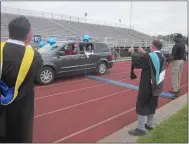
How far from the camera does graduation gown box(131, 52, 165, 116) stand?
4.80m

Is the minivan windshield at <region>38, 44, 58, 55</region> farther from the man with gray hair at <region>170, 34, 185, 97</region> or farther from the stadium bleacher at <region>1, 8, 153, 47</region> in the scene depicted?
the stadium bleacher at <region>1, 8, 153, 47</region>

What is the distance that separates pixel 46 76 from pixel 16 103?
22.6 feet

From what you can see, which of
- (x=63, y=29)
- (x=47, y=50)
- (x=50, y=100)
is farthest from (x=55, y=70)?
(x=63, y=29)

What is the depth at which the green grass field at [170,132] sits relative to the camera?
4484 mm

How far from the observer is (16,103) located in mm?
2924

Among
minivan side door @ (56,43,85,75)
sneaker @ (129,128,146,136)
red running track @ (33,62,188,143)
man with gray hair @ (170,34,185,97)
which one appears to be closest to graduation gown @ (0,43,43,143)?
red running track @ (33,62,188,143)

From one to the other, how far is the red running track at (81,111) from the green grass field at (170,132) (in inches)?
32.8

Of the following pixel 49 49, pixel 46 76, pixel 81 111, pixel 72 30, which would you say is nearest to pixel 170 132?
pixel 81 111

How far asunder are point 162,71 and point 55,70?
5.92 metres

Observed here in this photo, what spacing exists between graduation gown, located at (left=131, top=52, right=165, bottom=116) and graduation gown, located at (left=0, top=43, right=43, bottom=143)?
232 centimetres

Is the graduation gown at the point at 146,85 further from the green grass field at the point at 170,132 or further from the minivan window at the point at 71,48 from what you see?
the minivan window at the point at 71,48

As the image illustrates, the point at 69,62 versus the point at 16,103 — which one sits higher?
the point at 69,62

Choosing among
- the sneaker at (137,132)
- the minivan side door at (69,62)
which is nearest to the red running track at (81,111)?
the sneaker at (137,132)

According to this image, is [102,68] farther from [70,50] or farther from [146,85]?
[146,85]
